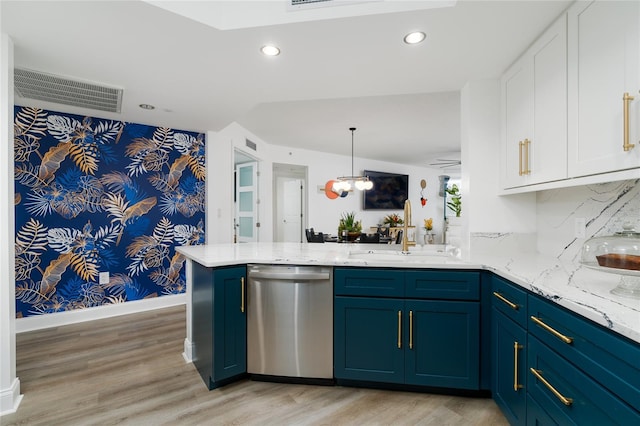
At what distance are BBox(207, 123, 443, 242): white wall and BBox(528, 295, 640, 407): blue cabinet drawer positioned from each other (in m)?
3.89

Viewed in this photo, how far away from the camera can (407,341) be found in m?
1.96

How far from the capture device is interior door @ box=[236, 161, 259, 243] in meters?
5.64

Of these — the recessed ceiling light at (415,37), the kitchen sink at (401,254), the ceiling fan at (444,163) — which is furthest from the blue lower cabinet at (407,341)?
the ceiling fan at (444,163)

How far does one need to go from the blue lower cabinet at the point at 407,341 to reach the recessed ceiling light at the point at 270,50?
5.61ft

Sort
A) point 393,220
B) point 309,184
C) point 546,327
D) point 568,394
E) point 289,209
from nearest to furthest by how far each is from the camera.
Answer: point 568,394 < point 546,327 < point 309,184 < point 393,220 < point 289,209

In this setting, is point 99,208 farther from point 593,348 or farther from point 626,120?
point 626,120

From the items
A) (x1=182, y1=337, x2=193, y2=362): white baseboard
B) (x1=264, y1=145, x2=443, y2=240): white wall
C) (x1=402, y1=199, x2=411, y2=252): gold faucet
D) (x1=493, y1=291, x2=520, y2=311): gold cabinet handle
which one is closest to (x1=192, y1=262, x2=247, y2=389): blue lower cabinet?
(x1=182, y1=337, x2=193, y2=362): white baseboard

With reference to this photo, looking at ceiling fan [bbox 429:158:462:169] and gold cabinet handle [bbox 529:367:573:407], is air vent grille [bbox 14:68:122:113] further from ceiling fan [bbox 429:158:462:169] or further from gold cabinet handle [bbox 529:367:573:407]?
ceiling fan [bbox 429:158:462:169]

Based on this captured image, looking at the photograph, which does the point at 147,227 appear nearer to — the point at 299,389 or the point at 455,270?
the point at 299,389

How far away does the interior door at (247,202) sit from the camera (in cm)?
564

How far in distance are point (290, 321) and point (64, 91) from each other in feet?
9.22

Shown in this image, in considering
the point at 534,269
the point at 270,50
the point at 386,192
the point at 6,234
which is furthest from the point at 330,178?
the point at 6,234

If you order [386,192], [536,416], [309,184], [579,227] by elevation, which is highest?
[309,184]

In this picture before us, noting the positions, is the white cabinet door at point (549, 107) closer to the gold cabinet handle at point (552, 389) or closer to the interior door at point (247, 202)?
the gold cabinet handle at point (552, 389)
